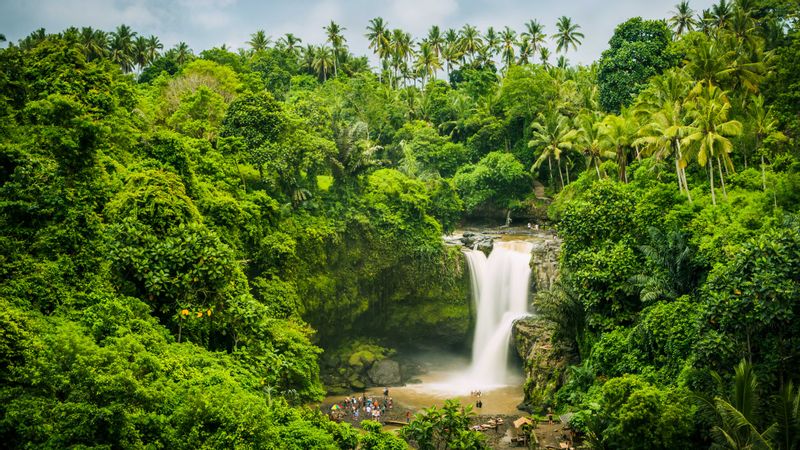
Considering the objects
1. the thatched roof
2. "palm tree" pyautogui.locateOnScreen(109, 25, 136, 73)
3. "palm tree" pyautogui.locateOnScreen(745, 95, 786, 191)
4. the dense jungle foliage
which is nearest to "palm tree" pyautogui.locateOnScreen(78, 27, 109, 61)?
"palm tree" pyautogui.locateOnScreen(109, 25, 136, 73)

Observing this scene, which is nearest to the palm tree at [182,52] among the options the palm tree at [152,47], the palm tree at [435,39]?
the palm tree at [152,47]

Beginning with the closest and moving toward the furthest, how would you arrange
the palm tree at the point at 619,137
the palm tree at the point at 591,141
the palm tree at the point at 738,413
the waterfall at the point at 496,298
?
the palm tree at the point at 738,413 < the waterfall at the point at 496,298 < the palm tree at the point at 619,137 < the palm tree at the point at 591,141

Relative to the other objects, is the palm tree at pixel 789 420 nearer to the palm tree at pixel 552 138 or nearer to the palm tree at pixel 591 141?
the palm tree at pixel 591 141

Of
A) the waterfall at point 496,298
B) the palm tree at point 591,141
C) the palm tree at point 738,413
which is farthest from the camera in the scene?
the palm tree at point 591,141

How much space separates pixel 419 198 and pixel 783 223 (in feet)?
69.2

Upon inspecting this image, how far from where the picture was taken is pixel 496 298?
38406 mm

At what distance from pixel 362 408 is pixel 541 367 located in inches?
367

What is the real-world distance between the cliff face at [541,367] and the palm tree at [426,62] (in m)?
45.9

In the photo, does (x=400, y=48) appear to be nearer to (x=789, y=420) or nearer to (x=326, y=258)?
(x=326, y=258)

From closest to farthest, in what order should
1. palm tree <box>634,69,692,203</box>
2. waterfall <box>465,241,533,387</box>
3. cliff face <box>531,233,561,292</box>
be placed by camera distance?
palm tree <box>634,69,692,203</box>, waterfall <box>465,241,533,387</box>, cliff face <box>531,233,561,292</box>

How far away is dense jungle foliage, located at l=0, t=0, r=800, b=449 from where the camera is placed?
53.8 ft

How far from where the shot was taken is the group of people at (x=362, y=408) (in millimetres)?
29562

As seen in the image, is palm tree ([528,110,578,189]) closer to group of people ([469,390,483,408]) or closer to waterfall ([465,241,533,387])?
waterfall ([465,241,533,387])

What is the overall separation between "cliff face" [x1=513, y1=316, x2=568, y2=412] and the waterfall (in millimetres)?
3246
